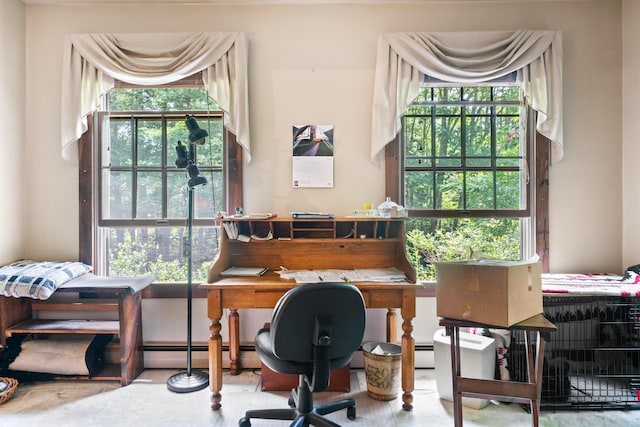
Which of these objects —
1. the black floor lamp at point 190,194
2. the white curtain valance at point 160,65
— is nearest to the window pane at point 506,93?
the white curtain valance at point 160,65

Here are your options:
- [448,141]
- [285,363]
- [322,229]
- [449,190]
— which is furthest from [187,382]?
[448,141]

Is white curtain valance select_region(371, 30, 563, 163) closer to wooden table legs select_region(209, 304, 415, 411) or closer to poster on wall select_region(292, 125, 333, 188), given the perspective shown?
poster on wall select_region(292, 125, 333, 188)

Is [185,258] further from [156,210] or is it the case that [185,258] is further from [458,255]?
[458,255]

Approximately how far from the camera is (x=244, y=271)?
2.38 metres

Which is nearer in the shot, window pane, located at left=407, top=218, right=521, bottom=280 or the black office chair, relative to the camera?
the black office chair

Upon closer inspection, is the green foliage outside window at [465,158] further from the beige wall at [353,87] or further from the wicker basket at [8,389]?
the wicker basket at [8,389]

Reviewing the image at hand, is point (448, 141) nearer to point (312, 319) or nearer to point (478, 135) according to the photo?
point (478, 135)

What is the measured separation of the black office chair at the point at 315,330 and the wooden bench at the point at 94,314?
3.91 feet

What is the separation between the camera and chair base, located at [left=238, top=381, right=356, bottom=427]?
1.78 metres

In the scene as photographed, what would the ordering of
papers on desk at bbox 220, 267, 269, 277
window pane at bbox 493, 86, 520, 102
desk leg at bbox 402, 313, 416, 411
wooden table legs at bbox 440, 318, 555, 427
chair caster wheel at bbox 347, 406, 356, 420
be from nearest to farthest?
wooden table legs at bbox 440, 318, 555, 427, chair caster wheel at bbox 347, 406, 356, 420, desk leg at bbox 402, 313, 416, 411, papers on desk at bbox 220, 267, 269, 277, window pane at bbox 493, 86, 520, 102

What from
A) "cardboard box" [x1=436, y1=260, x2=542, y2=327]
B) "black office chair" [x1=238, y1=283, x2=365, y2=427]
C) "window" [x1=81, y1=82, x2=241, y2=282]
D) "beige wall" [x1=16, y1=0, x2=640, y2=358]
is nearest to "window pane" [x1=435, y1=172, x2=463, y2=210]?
"beige wall" [x1=16, y1=0, x2=640, y2=358]

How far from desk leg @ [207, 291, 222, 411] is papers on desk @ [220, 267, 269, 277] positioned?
24 cm

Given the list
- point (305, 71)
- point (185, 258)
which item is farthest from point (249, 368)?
point (305, 71)

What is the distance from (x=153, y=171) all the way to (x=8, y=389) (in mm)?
1607
